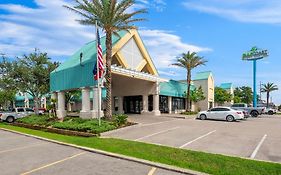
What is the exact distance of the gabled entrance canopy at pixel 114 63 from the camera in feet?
101

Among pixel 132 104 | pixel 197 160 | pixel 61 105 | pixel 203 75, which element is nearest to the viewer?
pixel 197 160

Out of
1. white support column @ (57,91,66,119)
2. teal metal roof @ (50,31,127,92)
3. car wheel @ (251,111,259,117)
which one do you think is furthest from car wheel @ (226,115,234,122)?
white support column @ (57,91,66,119)

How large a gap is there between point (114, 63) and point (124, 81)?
709 centimetres

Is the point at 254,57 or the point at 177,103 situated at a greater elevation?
the point at 254,57

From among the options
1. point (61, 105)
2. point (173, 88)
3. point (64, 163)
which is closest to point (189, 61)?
point (173, 88)

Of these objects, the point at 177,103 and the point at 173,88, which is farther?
the point at 177,103

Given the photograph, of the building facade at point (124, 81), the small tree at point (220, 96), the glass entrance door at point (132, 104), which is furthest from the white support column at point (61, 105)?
the small tree at point (220, 96)

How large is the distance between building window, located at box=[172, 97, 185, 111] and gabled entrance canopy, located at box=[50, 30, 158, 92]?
10.4 m

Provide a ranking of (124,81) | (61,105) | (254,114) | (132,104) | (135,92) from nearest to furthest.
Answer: (61,105)
(254,114)
(135,92)
(124,81)
(132,104)

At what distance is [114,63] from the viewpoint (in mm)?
35500

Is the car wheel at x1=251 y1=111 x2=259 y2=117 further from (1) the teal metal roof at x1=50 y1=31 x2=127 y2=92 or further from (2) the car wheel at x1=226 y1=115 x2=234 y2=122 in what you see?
(1) the teal metal roof at x1=50 y1=31 x2=127 y2=92

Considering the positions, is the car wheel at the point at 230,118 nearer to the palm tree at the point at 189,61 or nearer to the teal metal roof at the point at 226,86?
the palm tree at the point at 189,61

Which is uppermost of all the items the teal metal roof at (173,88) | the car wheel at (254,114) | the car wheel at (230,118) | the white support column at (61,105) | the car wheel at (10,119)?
the teal metal roof at (173,88)

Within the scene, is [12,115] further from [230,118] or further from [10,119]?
[230,118]
